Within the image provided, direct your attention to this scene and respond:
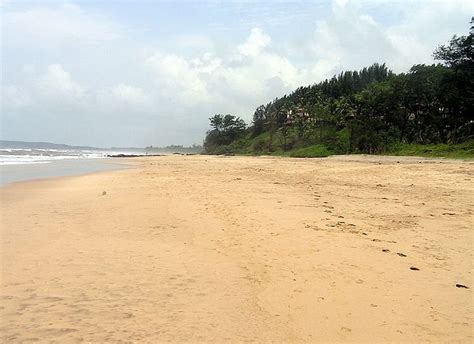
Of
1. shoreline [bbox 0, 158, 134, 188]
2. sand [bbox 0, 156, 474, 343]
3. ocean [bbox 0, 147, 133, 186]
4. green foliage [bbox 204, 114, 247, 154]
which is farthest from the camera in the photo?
green foliage [bbox 204, 114, 247, 154]

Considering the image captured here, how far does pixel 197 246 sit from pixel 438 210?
636cm

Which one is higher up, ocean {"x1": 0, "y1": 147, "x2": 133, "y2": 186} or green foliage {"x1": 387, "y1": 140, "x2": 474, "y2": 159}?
green foliage {"x1": 387, "y1": 140, "x2": 474, "y2": 159}

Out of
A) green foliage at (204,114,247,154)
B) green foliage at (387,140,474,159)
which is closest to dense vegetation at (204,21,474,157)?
green foliage at (387,140,474,159)

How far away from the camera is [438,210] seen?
31.1 ft

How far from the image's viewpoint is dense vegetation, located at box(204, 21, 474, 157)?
1724 inches

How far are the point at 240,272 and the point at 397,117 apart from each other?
57.1m

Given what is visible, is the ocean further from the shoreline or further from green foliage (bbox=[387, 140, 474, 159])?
green foliage (bbox=[387, 140, 474, 159])

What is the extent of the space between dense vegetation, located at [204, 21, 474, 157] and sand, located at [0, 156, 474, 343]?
29.5 m

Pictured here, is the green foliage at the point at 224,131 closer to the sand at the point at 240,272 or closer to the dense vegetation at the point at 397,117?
the dense vegetation at the point at 397,117

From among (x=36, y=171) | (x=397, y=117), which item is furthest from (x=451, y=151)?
(x=36, y=171)

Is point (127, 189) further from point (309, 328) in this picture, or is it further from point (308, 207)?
point (309, 328)

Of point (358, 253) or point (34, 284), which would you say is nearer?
point (34, 284)

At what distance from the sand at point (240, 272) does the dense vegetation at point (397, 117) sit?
2945 cm

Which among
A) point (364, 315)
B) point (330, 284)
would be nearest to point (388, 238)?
point (330, 284)
